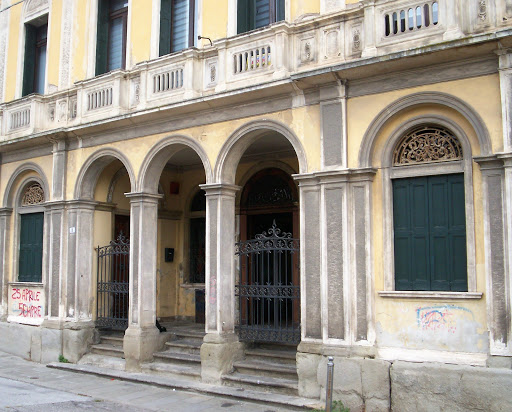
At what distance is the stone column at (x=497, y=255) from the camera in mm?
7402

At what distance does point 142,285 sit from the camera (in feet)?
37.7

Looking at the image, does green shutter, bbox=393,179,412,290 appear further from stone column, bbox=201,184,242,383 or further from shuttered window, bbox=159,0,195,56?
shuttered window, bbox=159,0,195,56

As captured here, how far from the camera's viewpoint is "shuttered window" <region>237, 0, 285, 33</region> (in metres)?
11.0

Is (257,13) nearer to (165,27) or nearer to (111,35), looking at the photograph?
(165,27)

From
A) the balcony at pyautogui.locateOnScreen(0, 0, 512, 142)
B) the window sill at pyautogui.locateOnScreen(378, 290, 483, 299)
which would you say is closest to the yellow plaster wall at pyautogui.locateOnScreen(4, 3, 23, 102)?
the balcony at pyautogui.locateOnScreen(0, 0, 512, 142)

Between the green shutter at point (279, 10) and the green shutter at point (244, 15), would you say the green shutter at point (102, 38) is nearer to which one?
the green shutter at point (244, 15)

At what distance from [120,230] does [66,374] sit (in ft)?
12.2

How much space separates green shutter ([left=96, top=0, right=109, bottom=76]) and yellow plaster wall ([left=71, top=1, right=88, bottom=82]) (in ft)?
0.88

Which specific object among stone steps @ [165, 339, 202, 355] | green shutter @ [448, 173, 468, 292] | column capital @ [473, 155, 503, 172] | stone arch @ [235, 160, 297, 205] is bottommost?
stone steps @ [165, 339, 202, 355]

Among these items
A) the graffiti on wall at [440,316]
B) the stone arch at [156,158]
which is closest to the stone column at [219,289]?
the stone arch at [156,158]

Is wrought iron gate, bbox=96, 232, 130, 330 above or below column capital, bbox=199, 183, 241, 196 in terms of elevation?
below

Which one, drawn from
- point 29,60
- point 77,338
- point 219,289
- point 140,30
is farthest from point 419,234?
point 29,60

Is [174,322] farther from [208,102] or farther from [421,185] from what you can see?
[421,185]

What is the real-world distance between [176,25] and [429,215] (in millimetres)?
7163
